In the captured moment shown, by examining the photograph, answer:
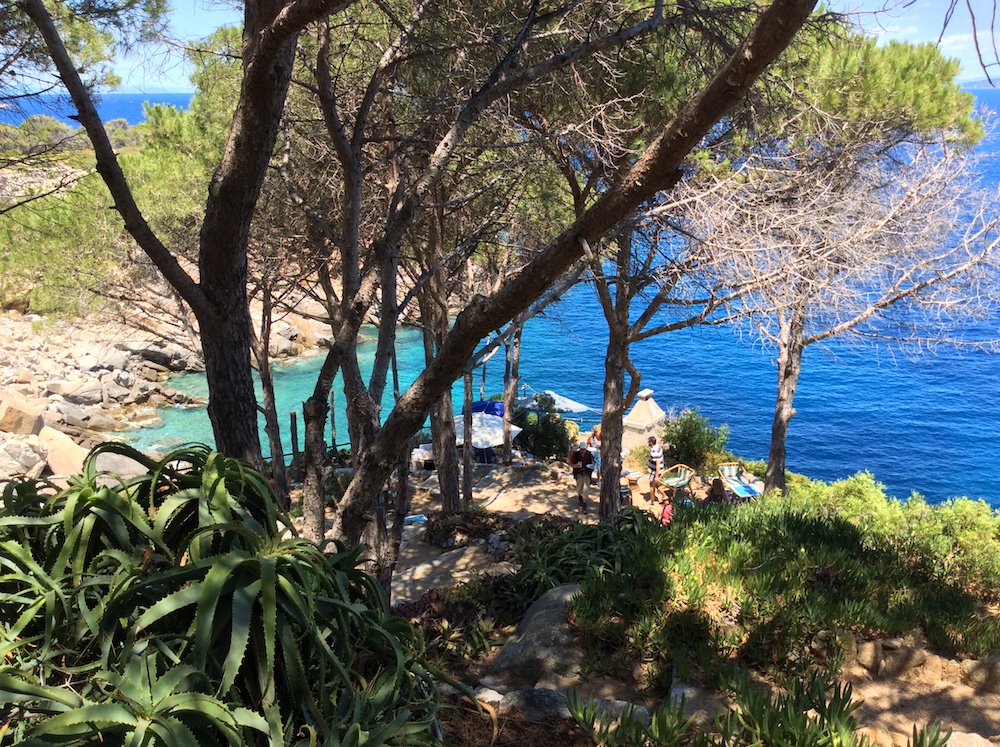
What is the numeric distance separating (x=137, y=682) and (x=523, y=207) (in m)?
8.33

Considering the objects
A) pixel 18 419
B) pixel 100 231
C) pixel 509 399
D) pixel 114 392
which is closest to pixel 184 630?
pixel 100 231

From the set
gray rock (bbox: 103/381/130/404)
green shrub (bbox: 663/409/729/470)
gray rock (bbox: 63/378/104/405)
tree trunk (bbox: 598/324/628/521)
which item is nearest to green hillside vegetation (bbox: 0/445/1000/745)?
tree trunk (bbox: 598/324/628/521)

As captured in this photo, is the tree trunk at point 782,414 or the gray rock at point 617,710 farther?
the tree trunk at point 782,414

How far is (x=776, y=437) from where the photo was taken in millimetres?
12641

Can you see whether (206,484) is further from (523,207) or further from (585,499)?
(585,499)

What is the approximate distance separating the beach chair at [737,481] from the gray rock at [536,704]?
1020 centimetres

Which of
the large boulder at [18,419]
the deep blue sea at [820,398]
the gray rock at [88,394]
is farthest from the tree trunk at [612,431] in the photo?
the gray rock at [88,394]

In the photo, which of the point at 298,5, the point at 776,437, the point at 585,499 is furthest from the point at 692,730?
the point at 776,437

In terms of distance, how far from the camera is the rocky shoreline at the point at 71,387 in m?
16.2

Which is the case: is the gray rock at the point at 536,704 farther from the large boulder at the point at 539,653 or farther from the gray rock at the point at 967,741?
the gray rock at the point at 967,741

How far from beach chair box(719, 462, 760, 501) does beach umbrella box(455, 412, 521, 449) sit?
5.03m

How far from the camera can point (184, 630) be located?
1636 mm

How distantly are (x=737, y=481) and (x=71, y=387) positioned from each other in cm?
2070

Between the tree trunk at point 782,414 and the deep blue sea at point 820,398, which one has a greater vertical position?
the tree trunk at point 782,414
